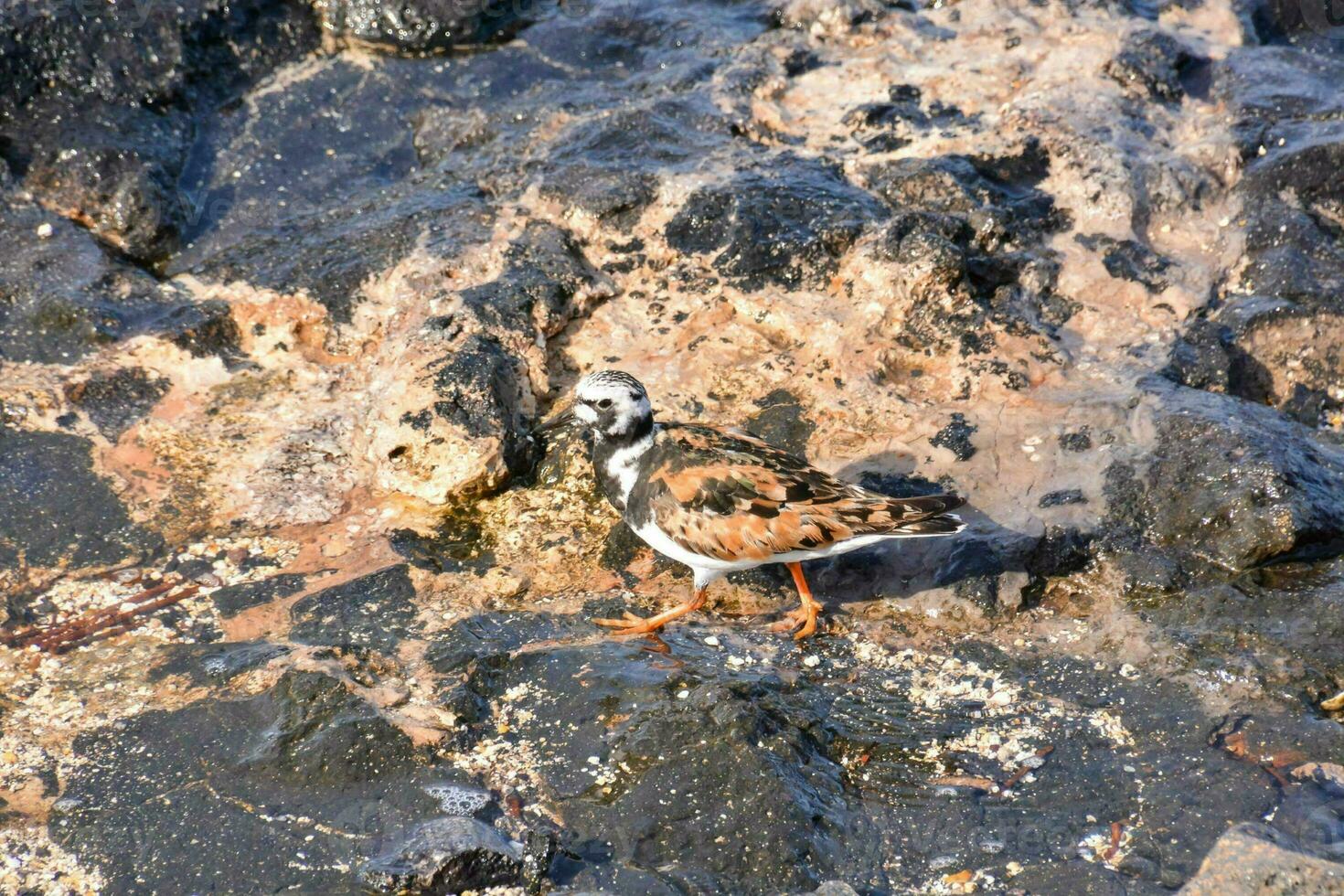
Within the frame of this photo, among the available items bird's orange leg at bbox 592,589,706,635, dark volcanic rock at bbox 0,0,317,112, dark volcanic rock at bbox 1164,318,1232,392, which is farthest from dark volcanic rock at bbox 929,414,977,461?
dark volcanic rock at bbox 0,0,317,112

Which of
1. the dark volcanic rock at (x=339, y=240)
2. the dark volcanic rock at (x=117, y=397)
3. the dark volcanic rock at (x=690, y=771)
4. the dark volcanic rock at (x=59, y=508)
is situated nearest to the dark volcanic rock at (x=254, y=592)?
the dark volcanic rock at (x=59, y=508)

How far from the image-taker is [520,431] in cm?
625

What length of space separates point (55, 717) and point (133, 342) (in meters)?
2.78

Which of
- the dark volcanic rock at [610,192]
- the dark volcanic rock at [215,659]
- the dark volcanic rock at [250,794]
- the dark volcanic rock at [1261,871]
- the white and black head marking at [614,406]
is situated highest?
the dark volcanic rock at [610,192]

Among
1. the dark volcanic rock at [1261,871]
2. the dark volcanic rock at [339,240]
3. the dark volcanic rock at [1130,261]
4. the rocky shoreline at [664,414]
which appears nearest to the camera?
the dark volcanic rock at [1261,871]

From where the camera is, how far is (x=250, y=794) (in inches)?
177

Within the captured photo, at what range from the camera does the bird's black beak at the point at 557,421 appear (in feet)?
19.3

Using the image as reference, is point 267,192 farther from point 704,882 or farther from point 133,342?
point 704,882

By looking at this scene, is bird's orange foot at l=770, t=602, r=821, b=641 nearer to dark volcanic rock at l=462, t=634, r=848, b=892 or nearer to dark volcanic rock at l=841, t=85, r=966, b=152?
dark volcanic rock at l=462, t=634, r=848, b=892

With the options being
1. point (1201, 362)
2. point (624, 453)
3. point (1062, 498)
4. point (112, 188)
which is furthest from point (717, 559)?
point (112, 188)

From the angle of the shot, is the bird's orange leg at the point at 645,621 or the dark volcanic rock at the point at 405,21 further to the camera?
the dark volcanic rock at the point at 405,21

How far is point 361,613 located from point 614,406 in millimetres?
1553

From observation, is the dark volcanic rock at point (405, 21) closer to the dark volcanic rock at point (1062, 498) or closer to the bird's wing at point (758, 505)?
the bird's wing at point (758, 505)

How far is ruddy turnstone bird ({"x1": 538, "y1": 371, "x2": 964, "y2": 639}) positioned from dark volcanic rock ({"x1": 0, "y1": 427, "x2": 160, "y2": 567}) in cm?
247
